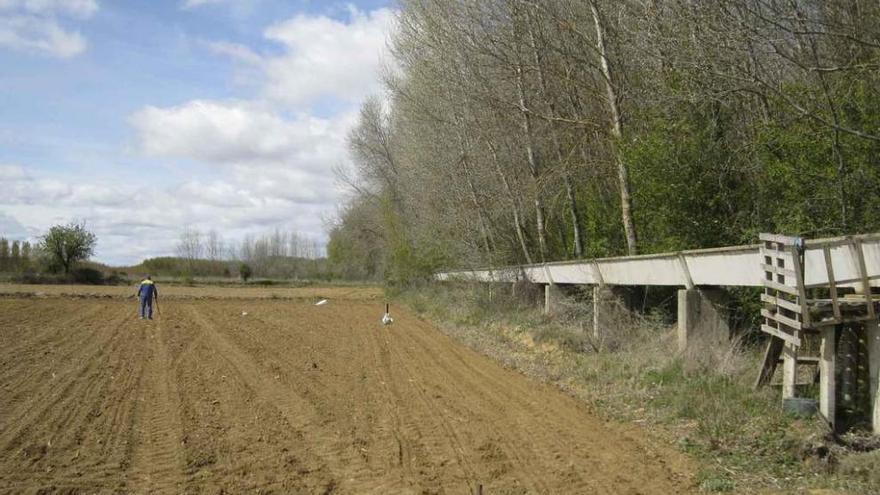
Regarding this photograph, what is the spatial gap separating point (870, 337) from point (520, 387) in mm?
5212

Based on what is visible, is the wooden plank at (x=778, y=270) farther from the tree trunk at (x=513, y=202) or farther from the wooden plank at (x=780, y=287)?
the tree trunk at (x=513, y=202)

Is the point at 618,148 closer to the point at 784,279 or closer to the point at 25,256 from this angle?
the point at 784,279

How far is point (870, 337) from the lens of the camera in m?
8.05

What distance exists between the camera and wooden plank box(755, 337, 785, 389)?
32.3ft

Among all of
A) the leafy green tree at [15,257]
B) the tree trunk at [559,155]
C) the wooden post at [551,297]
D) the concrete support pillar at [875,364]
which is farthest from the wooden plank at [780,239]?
the leafy green tree at [15,257]

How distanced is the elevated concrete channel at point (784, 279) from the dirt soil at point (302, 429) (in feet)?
7.12

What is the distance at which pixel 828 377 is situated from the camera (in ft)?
26.8

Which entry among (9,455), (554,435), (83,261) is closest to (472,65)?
(554,435)

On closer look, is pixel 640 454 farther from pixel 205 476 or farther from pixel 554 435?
pixel 205 476

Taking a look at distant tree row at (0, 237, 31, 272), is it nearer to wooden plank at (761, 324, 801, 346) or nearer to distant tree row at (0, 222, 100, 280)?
distant tree row at (0, 222, 100, 280)

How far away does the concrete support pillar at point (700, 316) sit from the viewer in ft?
38.4

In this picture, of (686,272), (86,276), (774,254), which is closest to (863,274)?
(774,254)

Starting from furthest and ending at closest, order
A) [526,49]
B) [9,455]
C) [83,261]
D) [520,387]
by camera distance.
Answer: [83,261], [526,49], [520,387], [9,455]

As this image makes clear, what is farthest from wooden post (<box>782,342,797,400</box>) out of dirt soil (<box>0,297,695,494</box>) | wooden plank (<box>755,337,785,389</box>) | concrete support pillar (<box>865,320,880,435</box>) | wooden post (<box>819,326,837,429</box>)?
dirt soil (<box>0,297,695,494</box>)
